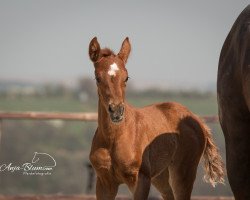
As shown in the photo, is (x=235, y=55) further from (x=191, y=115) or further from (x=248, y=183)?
(x=191, y=115)

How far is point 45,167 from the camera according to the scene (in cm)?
730

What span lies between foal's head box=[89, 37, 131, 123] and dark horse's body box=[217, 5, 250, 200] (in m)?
1.54

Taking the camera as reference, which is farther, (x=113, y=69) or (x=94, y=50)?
(x=94, y=50)

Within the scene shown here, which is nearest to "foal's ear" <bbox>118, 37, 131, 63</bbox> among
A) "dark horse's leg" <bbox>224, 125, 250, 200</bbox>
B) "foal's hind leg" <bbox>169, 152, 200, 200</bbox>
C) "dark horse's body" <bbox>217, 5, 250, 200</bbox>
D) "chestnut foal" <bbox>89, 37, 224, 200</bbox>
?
"chestnut foal" <bbox>89, 37, 224, 200</bbox>

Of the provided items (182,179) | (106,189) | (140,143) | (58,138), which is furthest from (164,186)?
(58,138)

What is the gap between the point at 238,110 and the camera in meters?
→ 3.04

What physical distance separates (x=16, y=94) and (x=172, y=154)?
45.8 meters

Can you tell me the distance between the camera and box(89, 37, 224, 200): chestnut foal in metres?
4.78

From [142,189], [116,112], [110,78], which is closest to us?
[116,112]

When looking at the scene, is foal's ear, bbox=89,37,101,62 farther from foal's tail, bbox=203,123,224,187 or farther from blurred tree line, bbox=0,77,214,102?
blurred tree line, bbox=0,77,214,102

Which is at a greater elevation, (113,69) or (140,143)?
(113,69)

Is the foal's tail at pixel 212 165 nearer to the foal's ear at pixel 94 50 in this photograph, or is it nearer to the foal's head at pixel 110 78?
the foal's head at pixel 110 78

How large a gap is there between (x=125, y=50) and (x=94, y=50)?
0.86 ft

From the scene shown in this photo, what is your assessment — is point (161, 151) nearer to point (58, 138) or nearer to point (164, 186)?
point (164, 186)
